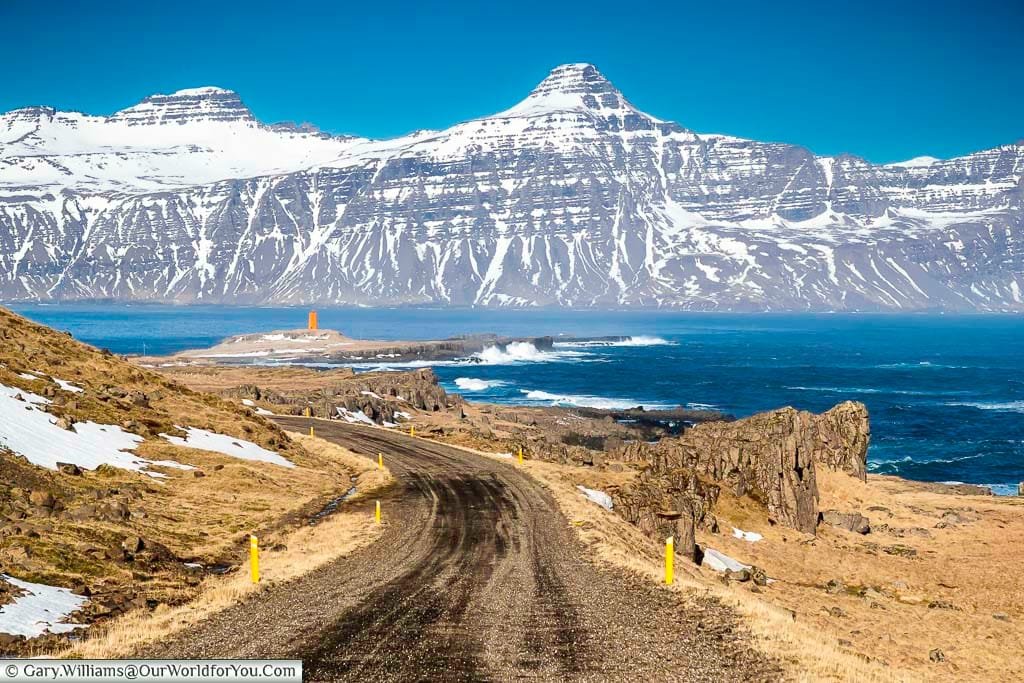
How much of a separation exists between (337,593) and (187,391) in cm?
4282

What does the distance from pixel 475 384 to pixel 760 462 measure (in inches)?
4282

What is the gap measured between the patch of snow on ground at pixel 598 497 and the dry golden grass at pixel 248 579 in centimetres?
1043

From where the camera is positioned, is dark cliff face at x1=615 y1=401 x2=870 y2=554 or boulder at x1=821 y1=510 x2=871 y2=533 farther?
boulder at x1=821 y1=510 x2=871 y2=533

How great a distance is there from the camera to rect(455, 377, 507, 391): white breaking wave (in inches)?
6024

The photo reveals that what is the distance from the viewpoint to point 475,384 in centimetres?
15825

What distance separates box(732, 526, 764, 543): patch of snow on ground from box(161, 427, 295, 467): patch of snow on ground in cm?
2433

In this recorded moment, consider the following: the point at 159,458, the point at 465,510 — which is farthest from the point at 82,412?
the point at 465,510

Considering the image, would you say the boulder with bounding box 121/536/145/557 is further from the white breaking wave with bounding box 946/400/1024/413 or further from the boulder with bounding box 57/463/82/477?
the white breaking wave with bounding box 946/400/1024/413

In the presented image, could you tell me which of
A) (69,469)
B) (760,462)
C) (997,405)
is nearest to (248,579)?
(69,469)

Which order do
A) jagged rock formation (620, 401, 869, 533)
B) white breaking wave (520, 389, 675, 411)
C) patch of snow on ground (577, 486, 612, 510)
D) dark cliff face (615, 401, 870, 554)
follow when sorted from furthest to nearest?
1. white breaking wave (520, 389, 675, 411)
2. jagged rock formation (620, 401, 869, 533)
3. dark cliff face (615, 401, 870, 554)
4. patch of snow on ground (577, 486, 612, 510)

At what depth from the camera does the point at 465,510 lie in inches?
1500

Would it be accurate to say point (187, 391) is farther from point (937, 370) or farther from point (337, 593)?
point (937, 370)

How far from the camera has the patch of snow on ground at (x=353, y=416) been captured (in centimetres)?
7975

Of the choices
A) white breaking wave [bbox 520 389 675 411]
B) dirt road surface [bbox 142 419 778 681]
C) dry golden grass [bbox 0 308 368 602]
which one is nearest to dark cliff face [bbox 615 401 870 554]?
dirt road surface [bbox 142 419 778 681]
